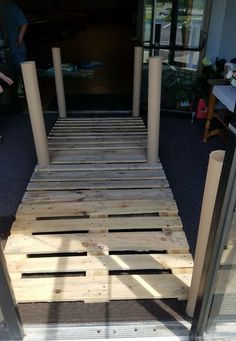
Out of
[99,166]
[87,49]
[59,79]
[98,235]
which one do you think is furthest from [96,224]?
[87,49]

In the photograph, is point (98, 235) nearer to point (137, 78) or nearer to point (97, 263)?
point (97, 263)

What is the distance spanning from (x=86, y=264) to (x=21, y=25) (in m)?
3.89

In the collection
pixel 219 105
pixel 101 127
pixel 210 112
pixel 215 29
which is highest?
pixel 215 29

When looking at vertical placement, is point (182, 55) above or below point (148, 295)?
above

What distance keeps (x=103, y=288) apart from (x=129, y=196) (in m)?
0.93

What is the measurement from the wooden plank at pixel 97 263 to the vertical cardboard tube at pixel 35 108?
4.04ft

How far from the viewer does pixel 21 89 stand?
4469 mm

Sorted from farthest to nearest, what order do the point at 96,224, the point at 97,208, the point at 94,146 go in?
1. the point at 94,146
2. the point at 97,208
3. the point at 96,224

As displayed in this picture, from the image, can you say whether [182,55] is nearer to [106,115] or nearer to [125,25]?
[106,115]

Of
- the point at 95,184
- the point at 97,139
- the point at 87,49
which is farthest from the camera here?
the point at 87,49

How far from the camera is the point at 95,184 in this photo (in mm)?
2721

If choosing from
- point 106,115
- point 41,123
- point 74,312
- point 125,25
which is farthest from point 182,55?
point 125,25

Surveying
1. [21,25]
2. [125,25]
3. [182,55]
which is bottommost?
[125,25]

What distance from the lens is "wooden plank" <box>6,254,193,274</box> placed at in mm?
1896
